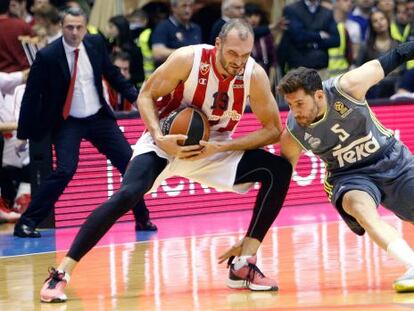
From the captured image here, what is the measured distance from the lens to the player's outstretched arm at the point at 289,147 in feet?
27.8

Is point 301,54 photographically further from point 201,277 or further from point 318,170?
point 201,277

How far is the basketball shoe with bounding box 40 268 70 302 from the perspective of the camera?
8094 mm

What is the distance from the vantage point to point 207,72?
837 cm

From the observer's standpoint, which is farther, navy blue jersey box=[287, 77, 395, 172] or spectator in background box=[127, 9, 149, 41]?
spectator in background box=[127, 9, 149, 41]

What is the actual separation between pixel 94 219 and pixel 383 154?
1.94m

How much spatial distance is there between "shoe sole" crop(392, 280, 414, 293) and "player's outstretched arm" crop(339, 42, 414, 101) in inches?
48.6

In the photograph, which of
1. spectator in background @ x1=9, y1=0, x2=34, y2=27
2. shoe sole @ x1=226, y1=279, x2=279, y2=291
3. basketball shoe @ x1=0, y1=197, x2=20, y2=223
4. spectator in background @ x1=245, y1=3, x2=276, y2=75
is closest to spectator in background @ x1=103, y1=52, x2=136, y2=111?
spectator in background @ x1=9, y1=0, x2=34, y2=27

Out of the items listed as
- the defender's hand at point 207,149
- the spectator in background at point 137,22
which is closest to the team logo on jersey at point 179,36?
the spectator in background at point 137,22

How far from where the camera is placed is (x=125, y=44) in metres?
14.5

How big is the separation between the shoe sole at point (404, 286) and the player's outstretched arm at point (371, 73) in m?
1.24

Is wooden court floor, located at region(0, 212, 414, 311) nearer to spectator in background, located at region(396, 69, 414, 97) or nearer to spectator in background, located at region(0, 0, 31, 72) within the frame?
spectator in background, located at region(0, 0, 31, 72)

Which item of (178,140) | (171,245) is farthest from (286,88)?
(171,245)

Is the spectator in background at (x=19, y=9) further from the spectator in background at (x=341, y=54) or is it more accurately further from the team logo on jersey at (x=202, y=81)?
the team logo on jersey at (x=202, y=81)

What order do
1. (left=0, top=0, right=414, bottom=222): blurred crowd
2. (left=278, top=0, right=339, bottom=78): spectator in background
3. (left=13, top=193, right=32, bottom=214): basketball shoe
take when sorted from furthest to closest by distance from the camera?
(left=278, top=0, right=339, bottom=78): spectator in background → (left=0, top=0, right=414, bottom=222): blurred crowd → (left=13, top=193, right=32, bottom=214): basketball shoe
